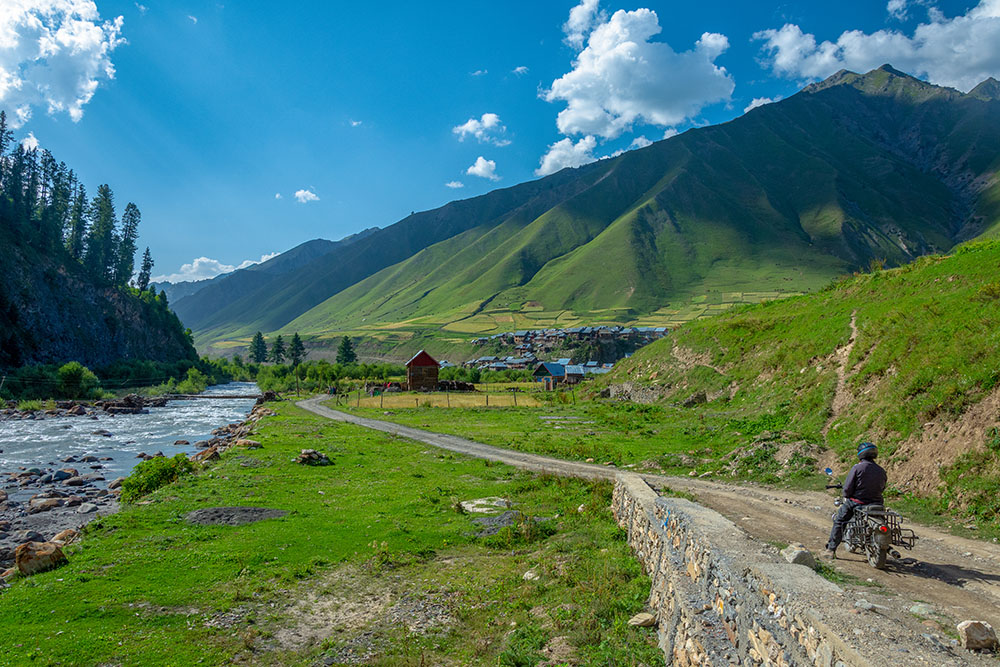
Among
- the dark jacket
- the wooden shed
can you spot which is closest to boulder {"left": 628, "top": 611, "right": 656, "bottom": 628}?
the dark jacket

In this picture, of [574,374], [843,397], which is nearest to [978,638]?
[843,397]

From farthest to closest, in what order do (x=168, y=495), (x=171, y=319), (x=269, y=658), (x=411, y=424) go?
(x=171, y=319)
(x=411, y=424)
(x=168, y=495)
(x=269, y=658)

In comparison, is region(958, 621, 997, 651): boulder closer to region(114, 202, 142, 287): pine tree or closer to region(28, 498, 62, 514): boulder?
region(28, 498, 62, 514): boulder

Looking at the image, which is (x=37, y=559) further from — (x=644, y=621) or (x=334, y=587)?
(x=644, y=621)

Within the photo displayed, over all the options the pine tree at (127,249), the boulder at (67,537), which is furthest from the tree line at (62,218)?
the boulder at (67,537)

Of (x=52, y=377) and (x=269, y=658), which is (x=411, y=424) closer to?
(x=269, y=658)

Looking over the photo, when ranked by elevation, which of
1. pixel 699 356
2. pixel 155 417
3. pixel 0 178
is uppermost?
pixel 0 178

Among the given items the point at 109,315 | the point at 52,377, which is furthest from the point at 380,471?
the point at 109,315

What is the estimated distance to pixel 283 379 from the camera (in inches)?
4751

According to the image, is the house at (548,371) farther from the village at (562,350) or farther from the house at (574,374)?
the house at (574,374)

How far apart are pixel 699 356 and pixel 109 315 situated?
455 ft

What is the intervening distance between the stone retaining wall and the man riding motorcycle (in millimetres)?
2148

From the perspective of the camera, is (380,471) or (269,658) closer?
(269,658)

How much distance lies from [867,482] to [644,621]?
5.31m
